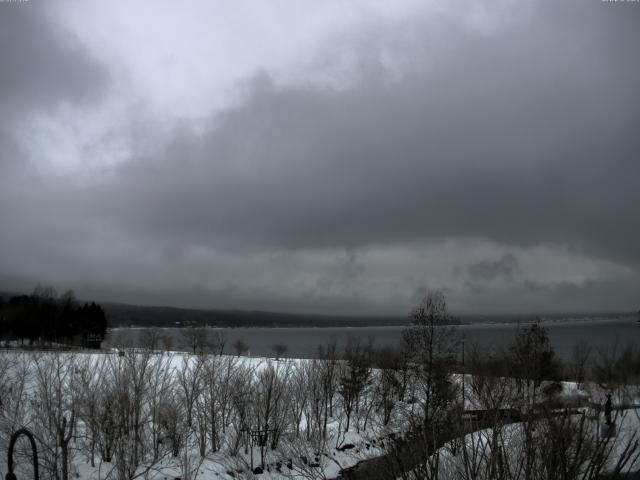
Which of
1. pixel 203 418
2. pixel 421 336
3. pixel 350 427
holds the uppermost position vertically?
pixel 421 336

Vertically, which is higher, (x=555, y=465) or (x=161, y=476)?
(x=555, y=465)

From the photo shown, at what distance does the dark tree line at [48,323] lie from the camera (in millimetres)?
105062

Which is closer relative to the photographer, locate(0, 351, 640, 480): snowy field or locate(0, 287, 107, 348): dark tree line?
locate(0, 351, 640, 480): snowy field

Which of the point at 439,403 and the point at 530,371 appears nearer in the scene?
the point at 439,403

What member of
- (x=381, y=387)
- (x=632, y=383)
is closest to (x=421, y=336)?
(x=381, y=387)

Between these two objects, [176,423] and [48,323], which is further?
[48,323]

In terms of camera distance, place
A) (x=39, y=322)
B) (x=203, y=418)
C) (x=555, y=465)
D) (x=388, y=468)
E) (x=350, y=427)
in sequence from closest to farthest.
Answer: (x=555, y=465) → (x=388, y=468) → (x=203, y=418) → (x=350, y=427) → (x=39, y=322)

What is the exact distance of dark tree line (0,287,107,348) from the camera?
105 metres

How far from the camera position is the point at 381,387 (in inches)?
1998

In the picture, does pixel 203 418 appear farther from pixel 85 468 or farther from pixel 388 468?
pixel 388 468

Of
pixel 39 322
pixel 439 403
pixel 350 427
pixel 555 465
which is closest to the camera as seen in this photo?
pixel 555 465

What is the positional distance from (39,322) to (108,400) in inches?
3743

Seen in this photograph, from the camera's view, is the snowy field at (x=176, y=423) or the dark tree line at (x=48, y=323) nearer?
the snowy field at (x=176, y=423)

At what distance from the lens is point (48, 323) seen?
109 m
